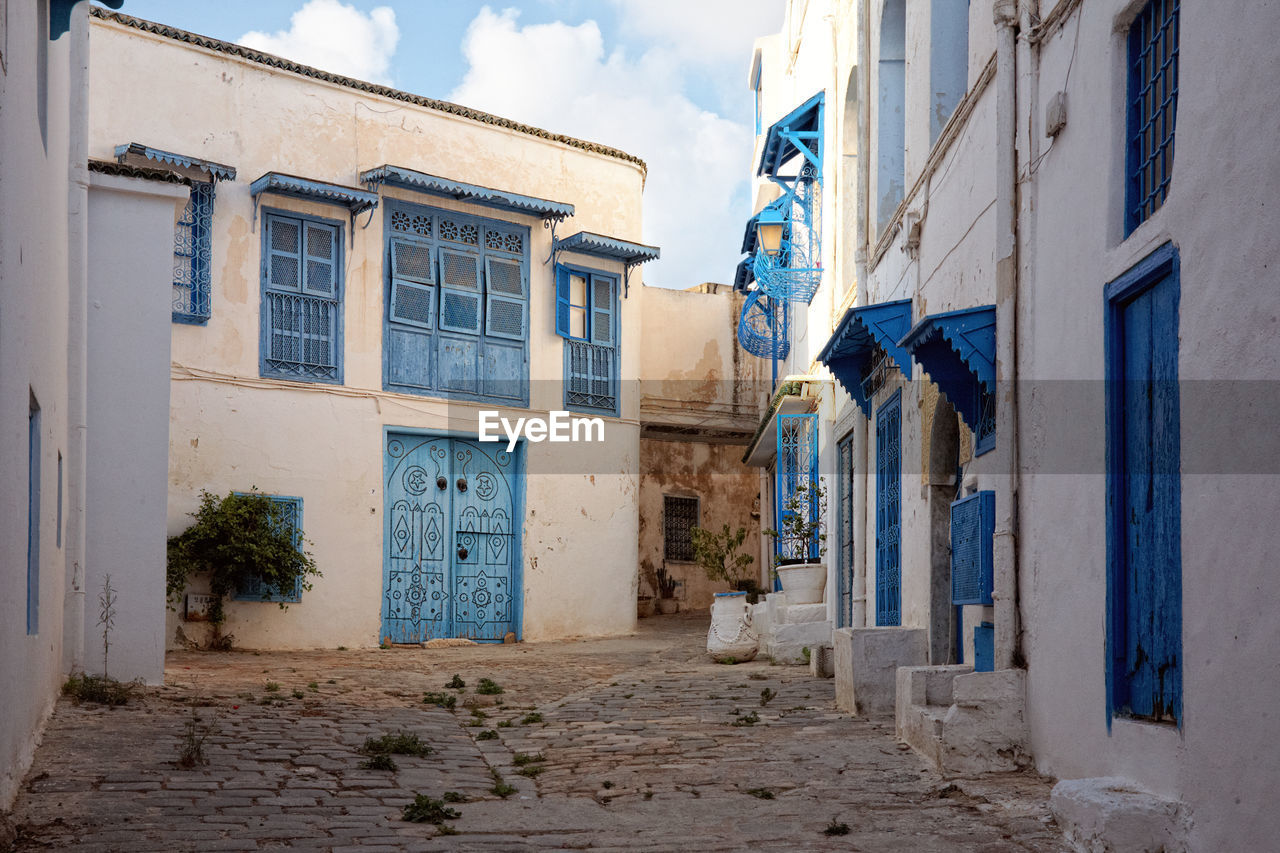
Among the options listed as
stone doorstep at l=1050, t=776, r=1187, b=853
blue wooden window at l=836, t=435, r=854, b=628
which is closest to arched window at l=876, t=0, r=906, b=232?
blue wooden window at l=836, t=435, r=854, b=628

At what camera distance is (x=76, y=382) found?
8938mm

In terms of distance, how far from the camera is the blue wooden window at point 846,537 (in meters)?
13.0

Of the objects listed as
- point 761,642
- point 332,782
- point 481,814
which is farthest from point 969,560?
point 761,642

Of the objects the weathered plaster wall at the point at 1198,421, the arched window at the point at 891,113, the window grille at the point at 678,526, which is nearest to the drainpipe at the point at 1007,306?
the weathered plaster wall at the point at 1198,421

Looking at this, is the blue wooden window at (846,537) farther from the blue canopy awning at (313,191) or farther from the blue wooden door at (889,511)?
the blue canopy awning at (313,191)

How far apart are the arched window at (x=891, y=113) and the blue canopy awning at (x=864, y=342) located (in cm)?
148

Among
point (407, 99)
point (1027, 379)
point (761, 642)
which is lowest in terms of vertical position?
point (761, 642)

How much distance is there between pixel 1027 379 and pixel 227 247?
11.2m

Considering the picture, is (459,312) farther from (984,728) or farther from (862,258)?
(984,728)

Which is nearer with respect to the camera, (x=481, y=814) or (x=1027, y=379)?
(x=481, y=814)

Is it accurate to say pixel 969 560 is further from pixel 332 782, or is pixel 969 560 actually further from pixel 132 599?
pixel 132 599

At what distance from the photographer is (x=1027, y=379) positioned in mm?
6605

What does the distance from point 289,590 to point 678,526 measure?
1023 cm

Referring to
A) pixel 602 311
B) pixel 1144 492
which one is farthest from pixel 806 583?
pixel 1144 492
